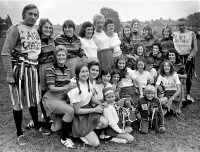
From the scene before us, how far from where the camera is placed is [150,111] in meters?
4.45

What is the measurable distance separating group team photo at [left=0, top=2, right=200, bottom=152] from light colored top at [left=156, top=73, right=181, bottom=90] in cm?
2

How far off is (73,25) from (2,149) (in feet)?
8.39

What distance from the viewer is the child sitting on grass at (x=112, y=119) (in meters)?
3.90

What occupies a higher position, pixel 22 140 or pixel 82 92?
pixel 82 92

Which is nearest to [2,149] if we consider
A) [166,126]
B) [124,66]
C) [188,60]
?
[124,66]

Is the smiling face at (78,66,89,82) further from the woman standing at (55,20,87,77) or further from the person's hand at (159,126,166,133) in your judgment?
the person's hand at (159,126,166,133)

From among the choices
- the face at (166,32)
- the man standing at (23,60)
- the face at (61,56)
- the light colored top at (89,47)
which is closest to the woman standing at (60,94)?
the face at (61,56)

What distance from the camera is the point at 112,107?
3961mm

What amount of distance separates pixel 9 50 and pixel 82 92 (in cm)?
138

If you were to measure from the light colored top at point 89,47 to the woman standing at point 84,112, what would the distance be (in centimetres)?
96

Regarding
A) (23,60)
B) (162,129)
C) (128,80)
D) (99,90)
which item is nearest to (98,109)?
(99,90)

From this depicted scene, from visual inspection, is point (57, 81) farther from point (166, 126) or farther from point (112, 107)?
point (166, 126)

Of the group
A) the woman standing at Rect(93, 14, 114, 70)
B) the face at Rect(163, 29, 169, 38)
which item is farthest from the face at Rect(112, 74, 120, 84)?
the face at Rect(163, 29, 169, 38)

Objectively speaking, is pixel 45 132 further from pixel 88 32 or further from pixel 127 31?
pixel 127 31
